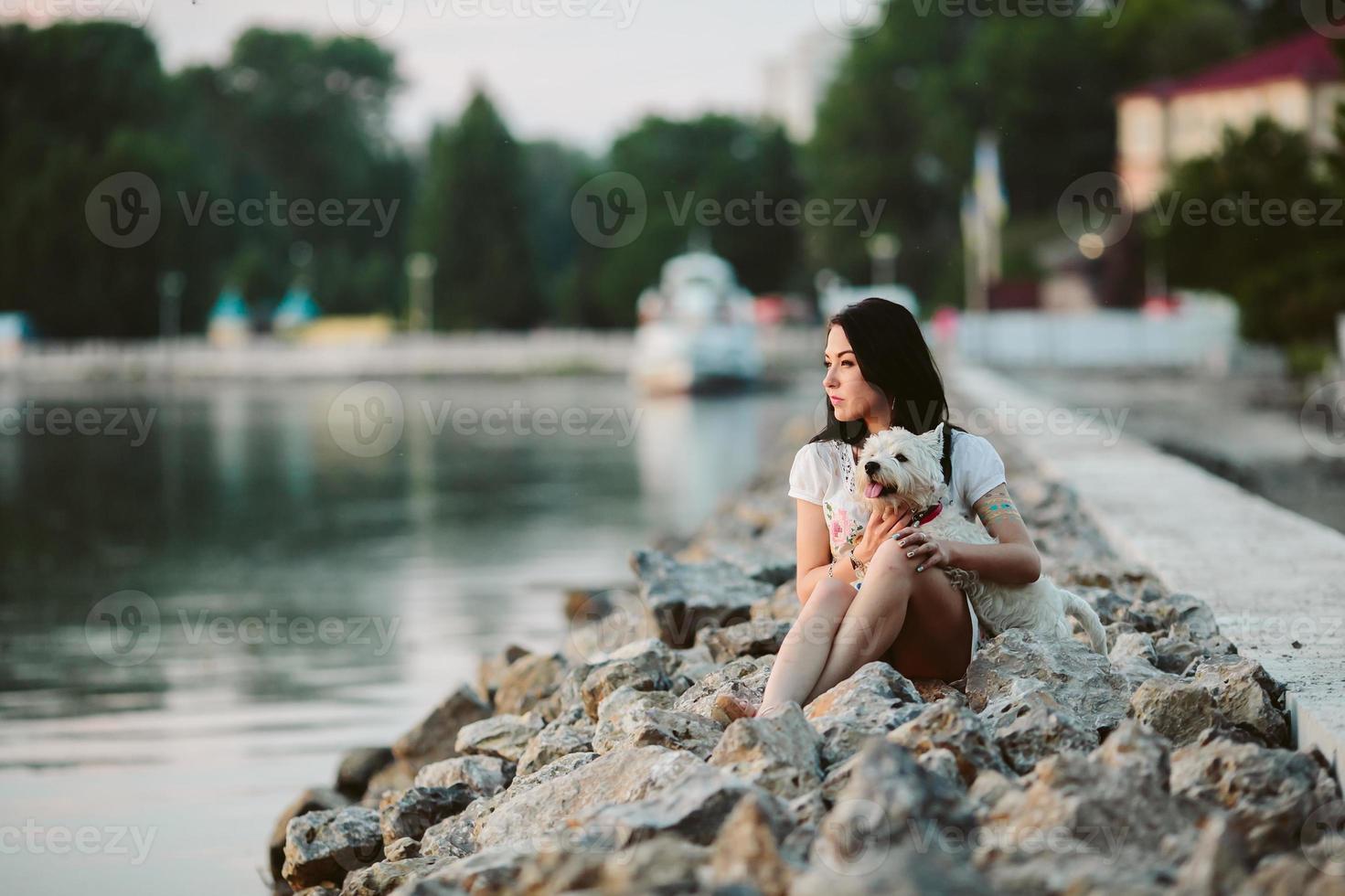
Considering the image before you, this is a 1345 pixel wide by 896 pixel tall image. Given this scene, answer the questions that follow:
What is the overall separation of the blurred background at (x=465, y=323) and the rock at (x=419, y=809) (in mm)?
740

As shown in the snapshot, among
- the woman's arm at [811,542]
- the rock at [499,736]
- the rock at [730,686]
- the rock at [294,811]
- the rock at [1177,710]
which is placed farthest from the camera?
the rock at [499,736]

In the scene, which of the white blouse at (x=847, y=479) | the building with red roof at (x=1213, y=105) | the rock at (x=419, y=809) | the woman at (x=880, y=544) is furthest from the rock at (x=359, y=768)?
the building with red roof at (x=1213, y=105)

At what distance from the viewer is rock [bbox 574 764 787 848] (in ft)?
13.9

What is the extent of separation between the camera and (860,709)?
489 centimetres

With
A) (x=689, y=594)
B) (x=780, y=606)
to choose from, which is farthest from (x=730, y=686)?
(x=689, y=594)

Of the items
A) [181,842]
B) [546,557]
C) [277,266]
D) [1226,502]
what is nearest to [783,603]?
[181,842]

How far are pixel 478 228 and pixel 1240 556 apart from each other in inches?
3126

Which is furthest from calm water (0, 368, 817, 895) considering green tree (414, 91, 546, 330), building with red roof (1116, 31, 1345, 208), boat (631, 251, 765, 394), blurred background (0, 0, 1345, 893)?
green tree (414, 91, 546, 330)

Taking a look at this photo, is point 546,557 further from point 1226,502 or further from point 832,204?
point 832,204

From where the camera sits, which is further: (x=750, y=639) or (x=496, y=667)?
(x=496, y=667)

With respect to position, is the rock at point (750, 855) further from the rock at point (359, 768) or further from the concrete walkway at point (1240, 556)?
the rock at point (359, 768)

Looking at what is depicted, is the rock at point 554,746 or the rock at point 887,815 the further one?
the rock at point 554,746

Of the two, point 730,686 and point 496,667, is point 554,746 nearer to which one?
point 730,686

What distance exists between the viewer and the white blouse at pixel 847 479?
5402 mm
